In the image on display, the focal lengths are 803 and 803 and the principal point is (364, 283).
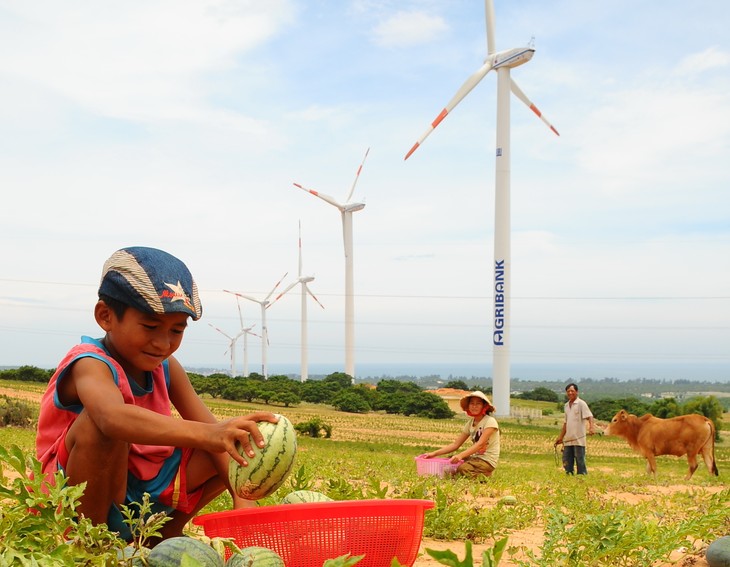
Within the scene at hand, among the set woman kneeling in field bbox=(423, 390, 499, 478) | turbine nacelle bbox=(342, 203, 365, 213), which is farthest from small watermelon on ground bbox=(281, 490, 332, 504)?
turbine nacelle bbox=(342, 203, 365, 213)

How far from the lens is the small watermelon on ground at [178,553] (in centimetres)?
271

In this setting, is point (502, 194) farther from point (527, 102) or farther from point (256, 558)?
point (256, 558)

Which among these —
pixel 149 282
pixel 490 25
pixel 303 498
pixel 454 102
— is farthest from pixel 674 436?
pixel 490 25

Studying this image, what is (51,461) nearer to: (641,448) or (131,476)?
(131,476)

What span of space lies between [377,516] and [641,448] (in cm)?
1317

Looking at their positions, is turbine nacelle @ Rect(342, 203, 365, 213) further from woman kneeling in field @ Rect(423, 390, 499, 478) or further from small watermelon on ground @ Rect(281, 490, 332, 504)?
small watermelon on ground @ Rect(281, 490, 332, 504)

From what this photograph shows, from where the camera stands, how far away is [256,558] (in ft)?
9.23

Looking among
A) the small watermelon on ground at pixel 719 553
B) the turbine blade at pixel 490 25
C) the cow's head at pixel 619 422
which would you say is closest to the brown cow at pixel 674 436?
the cow's head at pixel 619 422

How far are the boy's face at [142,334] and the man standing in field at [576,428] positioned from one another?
10378 mm

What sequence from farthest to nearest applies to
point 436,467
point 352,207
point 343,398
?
point 352,207, point 343,398, point 436,467

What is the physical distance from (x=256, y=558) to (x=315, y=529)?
406 millimetres

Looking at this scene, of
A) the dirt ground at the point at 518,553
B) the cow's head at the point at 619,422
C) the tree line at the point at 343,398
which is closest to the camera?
the dirt ground at the point at 518,553

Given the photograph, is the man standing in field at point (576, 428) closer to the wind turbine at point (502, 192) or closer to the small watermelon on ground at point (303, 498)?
the small watermelon on ground at point (303, 498)

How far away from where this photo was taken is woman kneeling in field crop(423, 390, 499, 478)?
975 centimetres
